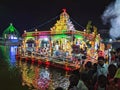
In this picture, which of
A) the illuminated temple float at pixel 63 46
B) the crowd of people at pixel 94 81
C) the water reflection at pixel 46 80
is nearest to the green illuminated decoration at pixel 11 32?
the illuminated temple float at pixel 63 46

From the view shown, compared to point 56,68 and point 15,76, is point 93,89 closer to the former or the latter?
point 15,76

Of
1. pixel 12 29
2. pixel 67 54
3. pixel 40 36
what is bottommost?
Result: pixel 67 54

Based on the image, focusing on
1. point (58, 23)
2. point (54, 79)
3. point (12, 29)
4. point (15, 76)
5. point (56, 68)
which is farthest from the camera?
point (12, 29)

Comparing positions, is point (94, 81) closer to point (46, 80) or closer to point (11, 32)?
point (46, 80)

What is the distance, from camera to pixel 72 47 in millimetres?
24219

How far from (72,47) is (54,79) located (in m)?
7.27

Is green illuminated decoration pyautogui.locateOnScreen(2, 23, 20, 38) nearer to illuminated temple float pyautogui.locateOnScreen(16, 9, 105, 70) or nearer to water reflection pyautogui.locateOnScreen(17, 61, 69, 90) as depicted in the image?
illuminated temple float pyautogui.locateOnScreen(16, 9, 105, 70)

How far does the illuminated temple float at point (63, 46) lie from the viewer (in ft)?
74.1

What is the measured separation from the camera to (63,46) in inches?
1059

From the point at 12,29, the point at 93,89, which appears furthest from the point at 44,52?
the point at 12,29

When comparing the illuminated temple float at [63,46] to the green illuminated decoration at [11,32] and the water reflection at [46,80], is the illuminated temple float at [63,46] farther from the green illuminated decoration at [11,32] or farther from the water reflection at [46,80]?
the green illuminated decoration at [11,32]

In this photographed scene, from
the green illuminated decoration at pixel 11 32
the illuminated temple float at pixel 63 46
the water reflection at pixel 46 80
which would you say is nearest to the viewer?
the water reflection at pixel 46 80

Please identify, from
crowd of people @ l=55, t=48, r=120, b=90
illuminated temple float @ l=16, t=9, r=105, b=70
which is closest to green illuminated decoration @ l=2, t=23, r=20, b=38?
illuminated temple float @ l=16, t=9, r=105, b=70

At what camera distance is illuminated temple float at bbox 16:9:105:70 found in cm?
2258
